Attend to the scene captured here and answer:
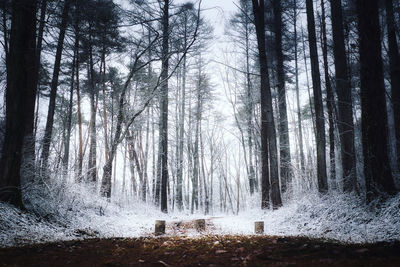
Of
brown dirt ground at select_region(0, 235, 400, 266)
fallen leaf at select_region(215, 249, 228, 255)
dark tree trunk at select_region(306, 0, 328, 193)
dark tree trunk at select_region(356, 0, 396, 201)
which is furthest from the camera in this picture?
dark tree trunk at select_region(306, 0, 328, 193)

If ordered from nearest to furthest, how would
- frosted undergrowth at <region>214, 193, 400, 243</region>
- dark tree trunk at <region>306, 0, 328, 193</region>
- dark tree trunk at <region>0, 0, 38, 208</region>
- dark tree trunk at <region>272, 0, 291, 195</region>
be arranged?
frosted undergrowth at <region>214, 193, 400, 243</region>
dark tree trunk at <region>0, 0, 38, 208</region>
dark tree trunk at <region>306, 0, 328, 193</region>
dark tree trunk at <region>272, 0, 291, 195</region>

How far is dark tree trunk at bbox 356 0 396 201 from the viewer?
4.77 metres

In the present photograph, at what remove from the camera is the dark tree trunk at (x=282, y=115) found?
434 inches

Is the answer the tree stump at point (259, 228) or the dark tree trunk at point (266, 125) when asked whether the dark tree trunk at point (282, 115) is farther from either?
the tree stump at point (259, 228)

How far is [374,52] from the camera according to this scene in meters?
5.02

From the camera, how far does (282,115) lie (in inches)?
455

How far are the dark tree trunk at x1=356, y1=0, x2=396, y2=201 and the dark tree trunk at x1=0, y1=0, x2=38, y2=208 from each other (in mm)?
6952

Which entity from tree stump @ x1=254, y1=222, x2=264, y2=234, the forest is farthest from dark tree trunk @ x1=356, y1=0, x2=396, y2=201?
tree stump @ x1=254, y1=222, x2=264, y2=234

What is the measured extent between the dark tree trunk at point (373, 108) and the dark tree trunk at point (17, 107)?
6952mm

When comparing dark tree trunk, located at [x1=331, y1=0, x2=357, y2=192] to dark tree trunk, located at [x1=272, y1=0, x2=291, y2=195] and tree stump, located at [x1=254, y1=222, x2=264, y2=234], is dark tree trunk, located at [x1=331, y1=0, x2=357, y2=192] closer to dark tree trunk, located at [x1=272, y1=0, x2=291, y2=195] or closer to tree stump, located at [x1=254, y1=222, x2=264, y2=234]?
dark tree trunk, located at [x1=272, y1=0, x2=291, y2=195]

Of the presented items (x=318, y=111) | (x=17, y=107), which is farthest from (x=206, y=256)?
(x=318, y=111)

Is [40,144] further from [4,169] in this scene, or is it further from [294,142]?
[294,142]

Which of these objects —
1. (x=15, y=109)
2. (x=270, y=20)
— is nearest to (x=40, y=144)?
(x=15, y=109)

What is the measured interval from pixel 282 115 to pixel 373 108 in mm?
6667
